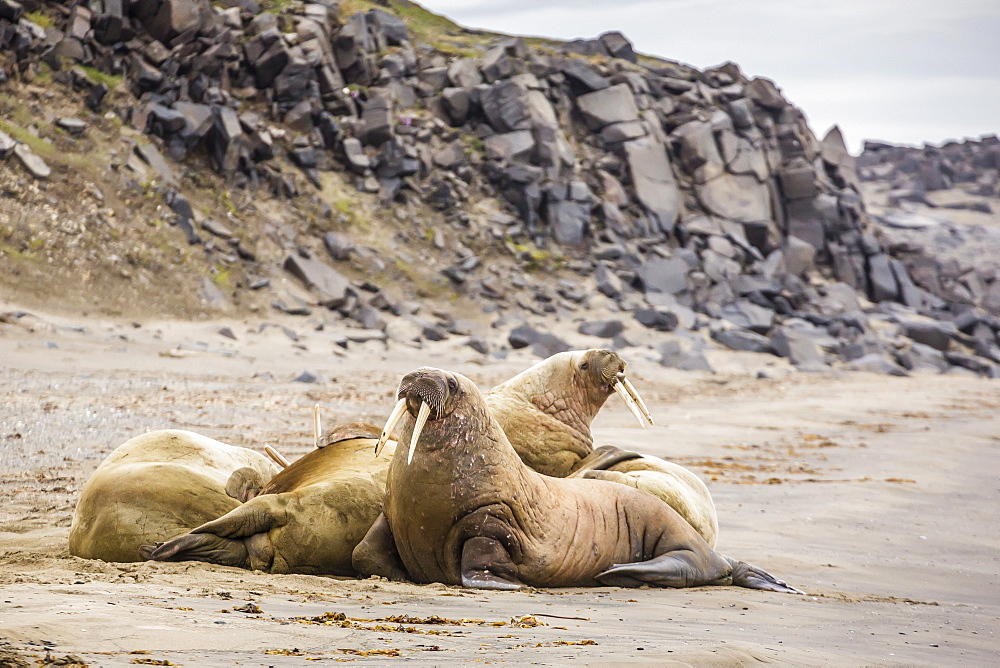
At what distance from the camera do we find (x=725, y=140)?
32.3m

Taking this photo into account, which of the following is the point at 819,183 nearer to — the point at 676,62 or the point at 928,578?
the point at 676,62

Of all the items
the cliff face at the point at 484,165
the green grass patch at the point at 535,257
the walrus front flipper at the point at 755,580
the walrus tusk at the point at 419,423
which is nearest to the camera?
the walrus tusk at the point at 419,423

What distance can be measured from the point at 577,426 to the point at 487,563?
234 centimetres

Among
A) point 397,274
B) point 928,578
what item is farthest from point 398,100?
point 928,578

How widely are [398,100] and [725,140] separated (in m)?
11.7

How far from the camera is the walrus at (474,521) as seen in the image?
4.49 meters

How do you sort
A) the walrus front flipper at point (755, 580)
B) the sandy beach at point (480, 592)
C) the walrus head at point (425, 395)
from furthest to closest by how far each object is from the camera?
the walrus front flipper at point (755, 580), the walrus head at point (425, 395), the sandy beach at point (480, 592)

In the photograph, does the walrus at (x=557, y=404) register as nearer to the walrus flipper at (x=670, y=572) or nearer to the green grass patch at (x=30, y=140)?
the walrus flipper at (x=670, y=572)

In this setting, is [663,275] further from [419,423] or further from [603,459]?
[419,423]

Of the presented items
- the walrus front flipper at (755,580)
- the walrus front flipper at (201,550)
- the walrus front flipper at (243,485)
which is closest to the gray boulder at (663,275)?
the walrus front flipper at (755,580)

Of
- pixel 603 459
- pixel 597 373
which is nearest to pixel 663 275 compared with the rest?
pixel 597 373

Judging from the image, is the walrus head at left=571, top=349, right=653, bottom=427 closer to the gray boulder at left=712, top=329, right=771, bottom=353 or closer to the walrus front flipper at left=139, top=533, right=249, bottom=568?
the walrus front flipper at left=139, top=533, right=249, bottom=568

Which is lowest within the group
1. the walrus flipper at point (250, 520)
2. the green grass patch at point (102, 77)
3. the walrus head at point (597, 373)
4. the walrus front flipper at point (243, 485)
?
the walrus front flipper at point (243, 485)

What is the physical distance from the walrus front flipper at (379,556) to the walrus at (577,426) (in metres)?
1.43
